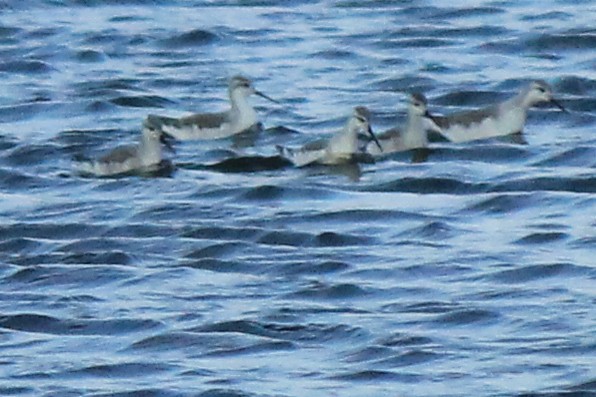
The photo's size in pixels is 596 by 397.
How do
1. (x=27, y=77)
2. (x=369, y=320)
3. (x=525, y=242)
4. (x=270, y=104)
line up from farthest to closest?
(x=27, y=77), (x=270, y=104), (x=525, y=242), (x=369, y=320)

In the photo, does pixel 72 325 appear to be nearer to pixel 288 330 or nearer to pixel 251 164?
pixel 288 330

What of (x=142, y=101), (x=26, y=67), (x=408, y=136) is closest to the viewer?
(x=408, y=136)

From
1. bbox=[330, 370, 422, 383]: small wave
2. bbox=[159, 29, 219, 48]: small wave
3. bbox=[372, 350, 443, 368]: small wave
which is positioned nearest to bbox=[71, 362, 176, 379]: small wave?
bbox=[330, 370, 422, 383]: small wave

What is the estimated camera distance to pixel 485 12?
24.4m

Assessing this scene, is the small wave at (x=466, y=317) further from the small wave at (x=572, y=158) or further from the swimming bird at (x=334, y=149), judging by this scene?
the swimming bird at (x=334, y=149)

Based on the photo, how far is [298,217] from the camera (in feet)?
54.0

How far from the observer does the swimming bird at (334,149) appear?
18.0 metres

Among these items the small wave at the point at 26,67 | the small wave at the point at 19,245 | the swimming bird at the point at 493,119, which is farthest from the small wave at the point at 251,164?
the small wave at the point at 26,67

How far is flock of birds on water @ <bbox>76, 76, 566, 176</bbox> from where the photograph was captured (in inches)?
708

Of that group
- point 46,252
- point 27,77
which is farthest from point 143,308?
point 27,77

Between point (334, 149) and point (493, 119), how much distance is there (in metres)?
1.48

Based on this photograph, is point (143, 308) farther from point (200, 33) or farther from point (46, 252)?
point (200, 33)

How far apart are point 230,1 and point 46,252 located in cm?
1018

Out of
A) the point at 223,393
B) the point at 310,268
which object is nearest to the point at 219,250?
the point at 310,268
